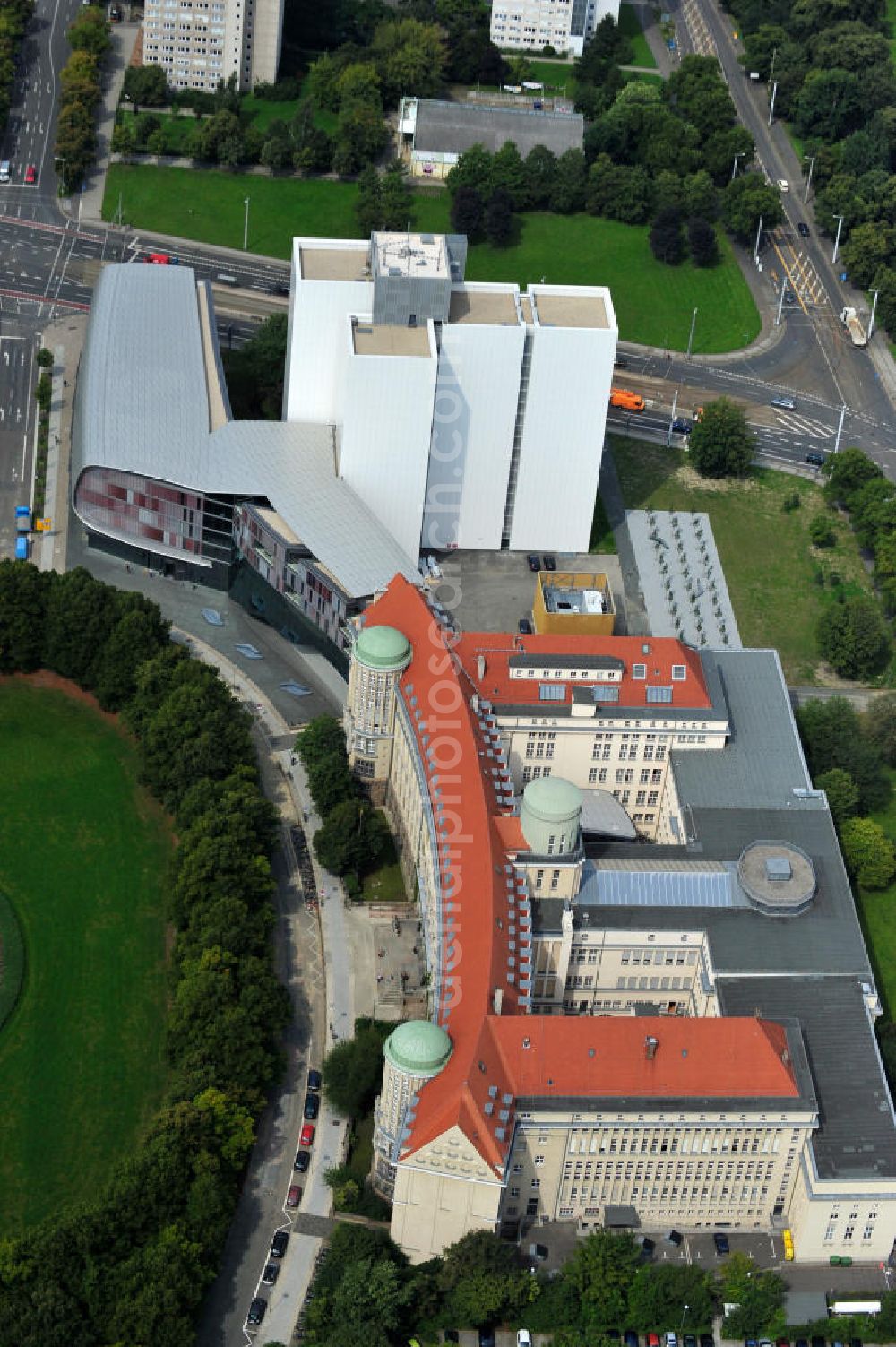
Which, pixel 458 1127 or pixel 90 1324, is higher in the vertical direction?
pixel 458 1127

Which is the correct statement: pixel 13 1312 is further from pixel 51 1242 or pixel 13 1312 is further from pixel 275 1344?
pixel 275 1344

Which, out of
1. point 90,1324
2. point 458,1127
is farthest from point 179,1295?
point 458,1127

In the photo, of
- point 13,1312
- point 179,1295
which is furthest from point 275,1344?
point 13,1312

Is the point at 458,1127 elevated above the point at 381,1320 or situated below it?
above

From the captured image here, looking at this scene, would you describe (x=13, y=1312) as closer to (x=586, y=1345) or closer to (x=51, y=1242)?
(x=51, y=1242)

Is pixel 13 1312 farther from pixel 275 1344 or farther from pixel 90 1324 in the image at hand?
pixel 275 1344

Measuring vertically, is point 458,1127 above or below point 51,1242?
above

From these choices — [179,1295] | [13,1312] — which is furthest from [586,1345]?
[13,1312]
